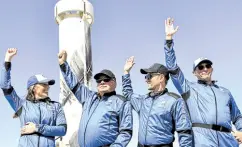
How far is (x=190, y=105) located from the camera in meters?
6.86

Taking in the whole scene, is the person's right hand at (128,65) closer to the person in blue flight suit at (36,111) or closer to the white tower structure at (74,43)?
the person in blue flight suit at (36,111)

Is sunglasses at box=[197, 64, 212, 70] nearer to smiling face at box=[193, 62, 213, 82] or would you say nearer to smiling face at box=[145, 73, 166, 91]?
smiling face at box=[193, 62, 213, 82]

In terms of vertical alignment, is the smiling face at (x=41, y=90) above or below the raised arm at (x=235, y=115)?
above

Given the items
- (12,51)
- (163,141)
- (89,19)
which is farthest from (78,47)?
(163,141)

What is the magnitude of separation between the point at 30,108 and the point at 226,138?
311cm

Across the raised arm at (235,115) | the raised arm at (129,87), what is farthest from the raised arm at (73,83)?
the raised arm at (235,115)

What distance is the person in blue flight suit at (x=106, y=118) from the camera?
6.22 m

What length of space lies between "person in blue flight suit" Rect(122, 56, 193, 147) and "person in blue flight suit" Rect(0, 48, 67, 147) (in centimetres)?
139

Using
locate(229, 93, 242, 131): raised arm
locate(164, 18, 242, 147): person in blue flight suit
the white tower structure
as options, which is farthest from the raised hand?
the white tower structure

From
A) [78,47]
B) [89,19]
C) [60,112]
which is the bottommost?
[60,112]

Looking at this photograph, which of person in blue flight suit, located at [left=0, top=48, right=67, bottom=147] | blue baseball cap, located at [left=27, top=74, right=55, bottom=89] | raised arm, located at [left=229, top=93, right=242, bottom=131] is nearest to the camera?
person in blue flight suit, located at [left=0, top=48, right=67, bottom=147]

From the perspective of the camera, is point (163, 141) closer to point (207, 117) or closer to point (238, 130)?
point (207, 117)

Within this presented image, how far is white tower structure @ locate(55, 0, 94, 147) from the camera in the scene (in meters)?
19.2

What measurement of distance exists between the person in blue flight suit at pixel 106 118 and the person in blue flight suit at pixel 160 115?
36 centimetres
